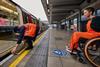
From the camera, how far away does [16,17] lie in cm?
1042

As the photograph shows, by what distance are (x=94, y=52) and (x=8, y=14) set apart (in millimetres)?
6996

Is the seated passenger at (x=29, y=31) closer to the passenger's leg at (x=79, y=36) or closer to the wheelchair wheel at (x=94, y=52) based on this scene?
the passenger's leg at (x=79, y=36)

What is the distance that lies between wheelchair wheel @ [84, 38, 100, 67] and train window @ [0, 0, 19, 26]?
6.19 m

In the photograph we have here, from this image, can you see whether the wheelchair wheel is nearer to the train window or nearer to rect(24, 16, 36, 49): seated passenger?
rect(24, 16, 36, 49): seated passenger

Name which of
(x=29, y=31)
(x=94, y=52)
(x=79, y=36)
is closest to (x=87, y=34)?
(x=79, y=36)

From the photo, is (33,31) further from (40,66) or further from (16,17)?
(16,17)

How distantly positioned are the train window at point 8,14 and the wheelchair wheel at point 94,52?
244 inches

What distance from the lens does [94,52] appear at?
3773mm

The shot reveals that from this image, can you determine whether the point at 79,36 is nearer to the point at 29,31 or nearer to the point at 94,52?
the point at 94,52

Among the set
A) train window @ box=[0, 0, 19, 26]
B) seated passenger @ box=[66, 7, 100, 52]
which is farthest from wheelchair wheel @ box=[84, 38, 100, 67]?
train window @ box=[0, 0, 19, 26]

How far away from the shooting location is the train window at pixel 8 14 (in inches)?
349

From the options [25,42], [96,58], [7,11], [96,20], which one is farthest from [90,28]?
[7,11]

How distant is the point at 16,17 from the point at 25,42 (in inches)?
189

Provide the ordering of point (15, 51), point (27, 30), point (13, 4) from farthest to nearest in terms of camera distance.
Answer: point (13, 4) → point (27, 30) → point (15, 51)
